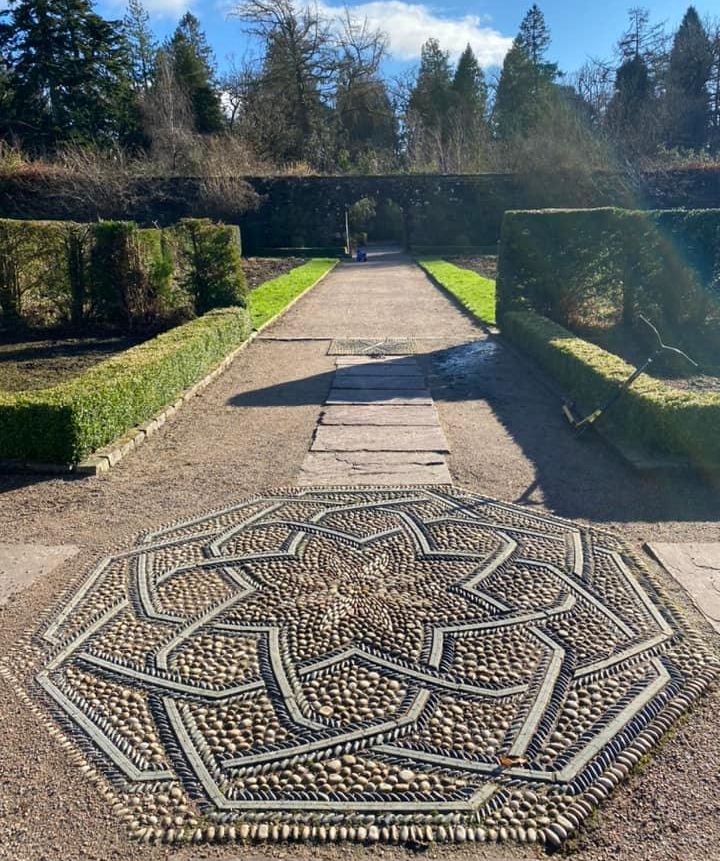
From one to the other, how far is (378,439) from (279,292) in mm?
11043

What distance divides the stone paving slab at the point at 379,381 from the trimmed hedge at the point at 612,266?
328 centimetres

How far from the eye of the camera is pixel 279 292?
54.3 ft

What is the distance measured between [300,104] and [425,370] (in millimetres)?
36742

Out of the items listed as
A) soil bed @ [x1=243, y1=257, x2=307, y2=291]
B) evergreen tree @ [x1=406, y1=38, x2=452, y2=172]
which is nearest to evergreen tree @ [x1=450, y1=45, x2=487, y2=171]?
evergreen tree @ [x1=406, y1=38, x2=452, y2=172]

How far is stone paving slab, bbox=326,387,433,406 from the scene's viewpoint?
7551 mm

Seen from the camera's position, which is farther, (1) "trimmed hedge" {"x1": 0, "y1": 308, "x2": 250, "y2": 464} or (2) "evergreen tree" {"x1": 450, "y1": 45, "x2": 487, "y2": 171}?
(2) "evergreen tree" {"x1": 450, "y1": 45, "x2": 487, "y2": 171}

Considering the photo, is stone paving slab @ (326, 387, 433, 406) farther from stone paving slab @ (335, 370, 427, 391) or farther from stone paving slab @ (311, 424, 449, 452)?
stone paving slab @ (311, 424, 449, 452)

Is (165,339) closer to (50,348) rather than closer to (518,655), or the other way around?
(50,348)

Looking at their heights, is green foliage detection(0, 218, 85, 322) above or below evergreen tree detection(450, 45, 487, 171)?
below

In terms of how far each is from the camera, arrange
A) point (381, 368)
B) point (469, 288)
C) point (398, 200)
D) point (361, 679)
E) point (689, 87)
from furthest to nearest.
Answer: point (689, 87), point (398, 200), point (469, 288), point (381, 368), point (361, 679)

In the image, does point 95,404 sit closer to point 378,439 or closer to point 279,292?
point 378,439

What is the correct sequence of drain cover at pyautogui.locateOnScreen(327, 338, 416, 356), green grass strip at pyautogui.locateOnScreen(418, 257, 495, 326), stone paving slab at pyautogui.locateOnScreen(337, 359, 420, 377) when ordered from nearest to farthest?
stone paving slab at pyautogui.locateOnScreen(337, 359, 420, 377), drain cover at pyautogui.locateOnScreen(327, 338, 416, 356), green grass strip at pyautogui.locateOnScreen(418, 257, 495, 326)

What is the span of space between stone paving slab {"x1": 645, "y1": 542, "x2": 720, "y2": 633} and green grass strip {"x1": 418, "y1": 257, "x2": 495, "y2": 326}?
Answer: 846 centimetres

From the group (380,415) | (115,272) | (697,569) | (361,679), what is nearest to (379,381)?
(380,415)
